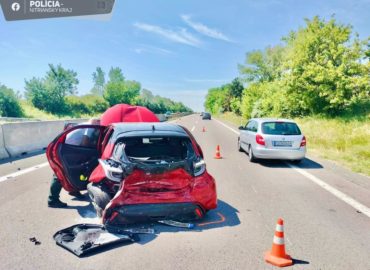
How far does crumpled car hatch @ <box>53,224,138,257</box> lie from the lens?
4.27 m

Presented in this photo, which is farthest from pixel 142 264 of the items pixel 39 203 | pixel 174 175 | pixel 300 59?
pixel 300 59

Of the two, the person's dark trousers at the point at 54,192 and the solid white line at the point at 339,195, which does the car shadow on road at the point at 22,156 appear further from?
the solid white line at the point at 339,195

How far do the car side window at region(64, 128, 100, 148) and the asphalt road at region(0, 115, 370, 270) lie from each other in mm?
A: 1165

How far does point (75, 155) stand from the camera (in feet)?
20.5

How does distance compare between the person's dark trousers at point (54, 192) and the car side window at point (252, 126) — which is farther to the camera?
the car side window at point (252, 126)

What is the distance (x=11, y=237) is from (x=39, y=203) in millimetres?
1715

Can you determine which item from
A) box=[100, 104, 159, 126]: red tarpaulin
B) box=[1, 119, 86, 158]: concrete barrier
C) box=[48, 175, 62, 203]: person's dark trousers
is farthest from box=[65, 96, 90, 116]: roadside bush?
box=[48, 175, 62, 203]: person's dark trousers

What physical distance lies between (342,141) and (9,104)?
4550 centimetres

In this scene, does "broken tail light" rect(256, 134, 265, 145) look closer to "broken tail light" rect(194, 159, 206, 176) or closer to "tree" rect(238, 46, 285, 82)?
"broken tail light" rect(194, 159, 206, 176)

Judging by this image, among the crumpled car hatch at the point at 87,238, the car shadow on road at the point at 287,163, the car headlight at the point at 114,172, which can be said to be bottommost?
the car shadow on road at the point at 287,163

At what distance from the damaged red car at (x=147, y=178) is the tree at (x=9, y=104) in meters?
47.0

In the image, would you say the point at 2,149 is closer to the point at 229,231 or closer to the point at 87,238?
the point at 87,238

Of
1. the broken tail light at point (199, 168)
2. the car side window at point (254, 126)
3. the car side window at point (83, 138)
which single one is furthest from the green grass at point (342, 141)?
the car side window at point (83, 138)

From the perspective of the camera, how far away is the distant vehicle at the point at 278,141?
11.2 meters
